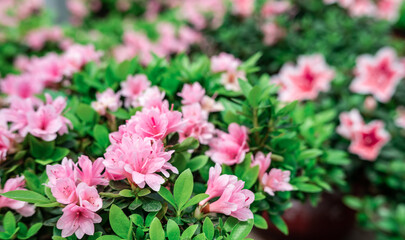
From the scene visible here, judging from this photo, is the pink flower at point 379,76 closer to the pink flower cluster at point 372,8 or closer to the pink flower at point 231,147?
the pink flower cluster at point 372,8

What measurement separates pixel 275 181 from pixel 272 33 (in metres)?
1.62

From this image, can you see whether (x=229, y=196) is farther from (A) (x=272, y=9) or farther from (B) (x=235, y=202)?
(A) (x=272, y=9)

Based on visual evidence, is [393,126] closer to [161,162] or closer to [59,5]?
[161,162]

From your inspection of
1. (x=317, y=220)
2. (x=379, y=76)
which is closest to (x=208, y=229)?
(x=317, y=220)

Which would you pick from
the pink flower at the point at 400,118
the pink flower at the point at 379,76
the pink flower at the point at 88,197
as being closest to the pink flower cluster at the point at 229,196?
the pink flower at the point at 88,197

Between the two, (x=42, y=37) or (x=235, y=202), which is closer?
(x=235, y=202)

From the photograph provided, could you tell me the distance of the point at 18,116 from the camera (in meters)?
1.12

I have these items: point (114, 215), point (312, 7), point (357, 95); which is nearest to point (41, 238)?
point (114, 215)

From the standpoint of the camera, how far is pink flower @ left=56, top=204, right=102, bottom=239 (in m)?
0.84

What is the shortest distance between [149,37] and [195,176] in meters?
2.20

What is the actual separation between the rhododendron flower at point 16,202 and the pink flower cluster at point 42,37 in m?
1.80

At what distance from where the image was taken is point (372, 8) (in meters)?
2.52

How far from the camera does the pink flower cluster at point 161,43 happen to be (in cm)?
250

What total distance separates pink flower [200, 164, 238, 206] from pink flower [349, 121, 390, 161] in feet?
4.07
